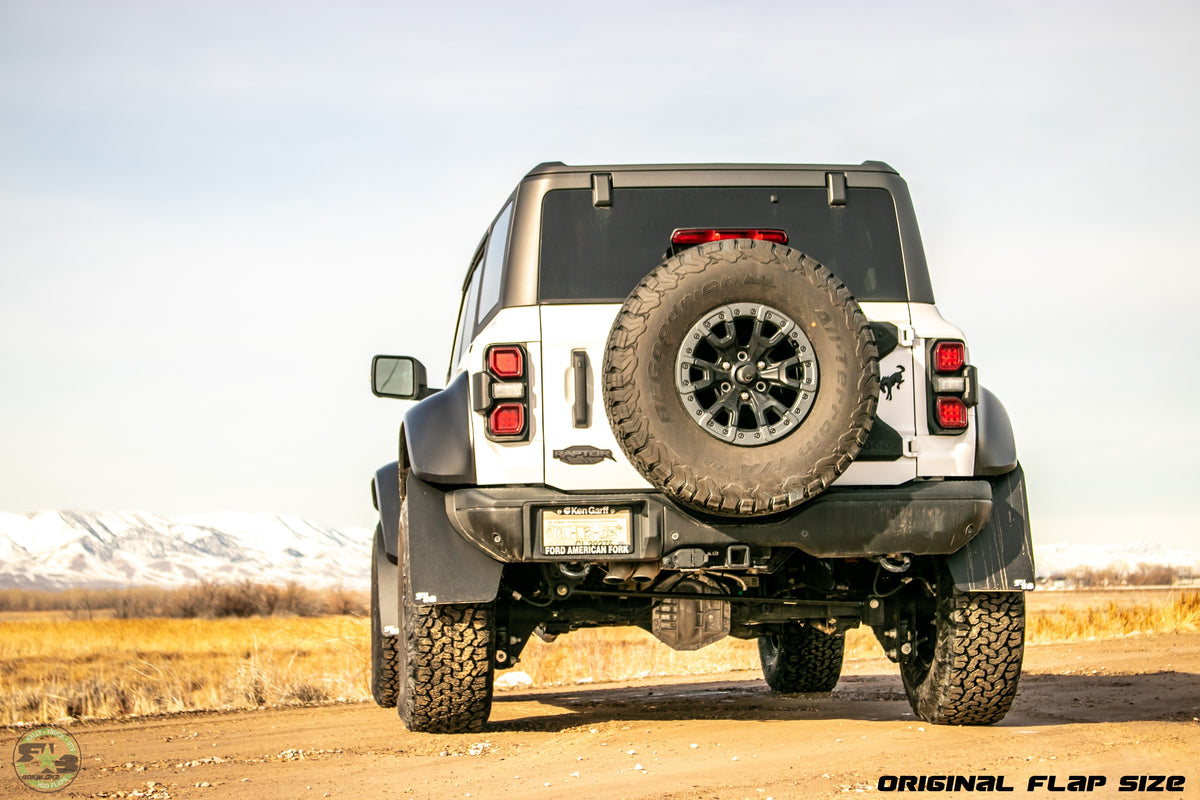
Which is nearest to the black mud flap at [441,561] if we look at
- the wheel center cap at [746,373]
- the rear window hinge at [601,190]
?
the wheel center cap at [746,373]

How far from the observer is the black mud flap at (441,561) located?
208 inches

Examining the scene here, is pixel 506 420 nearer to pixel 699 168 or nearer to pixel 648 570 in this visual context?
pixel 648 570

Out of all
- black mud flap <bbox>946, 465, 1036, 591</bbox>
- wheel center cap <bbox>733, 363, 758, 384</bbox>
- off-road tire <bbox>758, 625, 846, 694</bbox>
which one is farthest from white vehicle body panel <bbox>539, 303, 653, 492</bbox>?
off-road tire <bbox>758, 625, 846, 694</bbox>

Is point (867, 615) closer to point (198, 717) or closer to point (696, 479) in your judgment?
point (696, 479)

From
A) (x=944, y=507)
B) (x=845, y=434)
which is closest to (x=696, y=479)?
(x=845, y=434)

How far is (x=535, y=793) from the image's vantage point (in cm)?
439

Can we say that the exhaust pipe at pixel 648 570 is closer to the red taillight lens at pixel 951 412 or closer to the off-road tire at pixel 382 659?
the red taillight lens at pixel 951 412

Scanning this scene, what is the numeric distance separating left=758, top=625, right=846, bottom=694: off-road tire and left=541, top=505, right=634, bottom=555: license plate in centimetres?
325

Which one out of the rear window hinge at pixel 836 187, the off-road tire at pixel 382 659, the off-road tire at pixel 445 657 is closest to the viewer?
the off-road tire at pixel 445 657

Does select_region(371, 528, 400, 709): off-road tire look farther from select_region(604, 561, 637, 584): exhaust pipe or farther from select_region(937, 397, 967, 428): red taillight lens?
select_region(937, 397, 967, 428): red taillight lens

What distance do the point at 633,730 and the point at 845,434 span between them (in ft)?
6.71

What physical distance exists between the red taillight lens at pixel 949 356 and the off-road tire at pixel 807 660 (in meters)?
3.08

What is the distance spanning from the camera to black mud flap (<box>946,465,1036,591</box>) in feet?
17.7

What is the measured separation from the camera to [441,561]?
17.5ft
